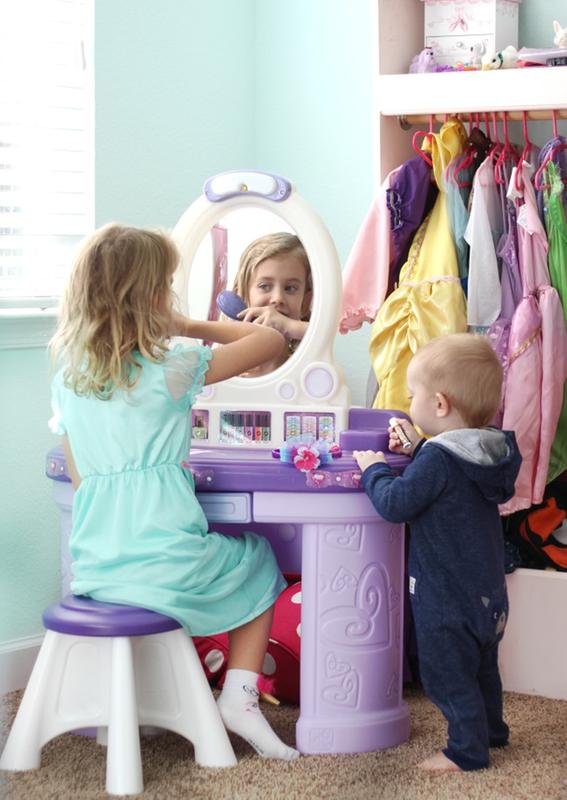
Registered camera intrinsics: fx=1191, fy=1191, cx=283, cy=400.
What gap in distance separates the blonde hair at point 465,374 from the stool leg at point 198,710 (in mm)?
594

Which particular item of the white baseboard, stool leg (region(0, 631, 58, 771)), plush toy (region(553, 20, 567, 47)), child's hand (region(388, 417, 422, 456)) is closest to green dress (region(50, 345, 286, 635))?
stool leg (region(0, 631, 58, 771))

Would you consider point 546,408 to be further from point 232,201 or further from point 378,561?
point 232,201

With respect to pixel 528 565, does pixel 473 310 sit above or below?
above

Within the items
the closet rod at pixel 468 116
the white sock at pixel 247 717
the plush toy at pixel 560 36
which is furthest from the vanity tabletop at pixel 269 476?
the plush toy at pixel 560 36

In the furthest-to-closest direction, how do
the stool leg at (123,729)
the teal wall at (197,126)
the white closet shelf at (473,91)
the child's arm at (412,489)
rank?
1. the teal wall at (197,126)
2. the white closet shelf at (473,91)
3. the child's arm at (412,489)
4. the stool leg at (123,729)

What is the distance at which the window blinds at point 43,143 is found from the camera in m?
2.44

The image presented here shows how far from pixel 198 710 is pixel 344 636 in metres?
0.29

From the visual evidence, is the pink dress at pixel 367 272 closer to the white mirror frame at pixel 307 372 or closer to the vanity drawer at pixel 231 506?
the white mirror frame at pixel 307 372

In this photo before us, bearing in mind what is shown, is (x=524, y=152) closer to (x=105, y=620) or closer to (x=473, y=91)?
(x=473, y=91)

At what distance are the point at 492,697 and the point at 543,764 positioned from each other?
0.46 feet

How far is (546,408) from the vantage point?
236 cm

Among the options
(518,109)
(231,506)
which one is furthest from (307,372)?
(518,109)

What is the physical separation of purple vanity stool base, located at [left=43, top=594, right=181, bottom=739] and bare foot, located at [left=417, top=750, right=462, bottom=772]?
486mm

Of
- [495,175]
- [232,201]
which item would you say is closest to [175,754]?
[232,201]
